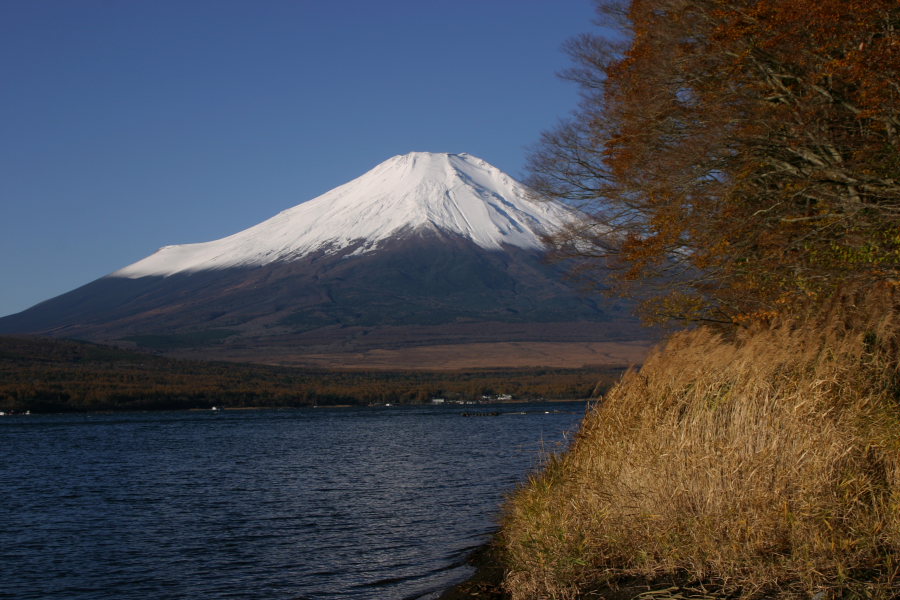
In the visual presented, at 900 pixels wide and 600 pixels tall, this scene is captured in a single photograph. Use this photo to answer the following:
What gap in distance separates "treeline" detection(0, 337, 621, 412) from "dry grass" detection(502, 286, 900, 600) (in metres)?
72.5

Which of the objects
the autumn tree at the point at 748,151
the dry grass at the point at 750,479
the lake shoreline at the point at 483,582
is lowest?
the lake shoreline at the point at 483,582

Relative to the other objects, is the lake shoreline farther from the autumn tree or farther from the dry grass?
the autumn tree

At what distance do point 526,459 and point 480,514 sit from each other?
11703 mm

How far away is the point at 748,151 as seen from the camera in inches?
529

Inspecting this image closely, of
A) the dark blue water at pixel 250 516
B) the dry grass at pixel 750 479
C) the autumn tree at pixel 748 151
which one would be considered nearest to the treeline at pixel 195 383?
the dark blue water at pixel 250 516

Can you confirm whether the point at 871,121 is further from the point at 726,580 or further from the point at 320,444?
the point at 320,444

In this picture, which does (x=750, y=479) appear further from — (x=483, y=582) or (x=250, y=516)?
(x=250, y=516)

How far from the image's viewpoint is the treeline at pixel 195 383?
8506 cm

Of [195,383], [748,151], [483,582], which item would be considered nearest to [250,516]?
[483,582]

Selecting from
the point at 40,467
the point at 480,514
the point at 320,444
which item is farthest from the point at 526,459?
the point at 40,467

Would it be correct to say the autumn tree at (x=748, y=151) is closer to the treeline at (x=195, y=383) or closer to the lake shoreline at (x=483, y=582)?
the lake shoreline at (x=483, y=582)

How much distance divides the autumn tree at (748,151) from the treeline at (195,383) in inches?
2664

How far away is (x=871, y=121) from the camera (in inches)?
506

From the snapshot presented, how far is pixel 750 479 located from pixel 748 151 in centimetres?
626
